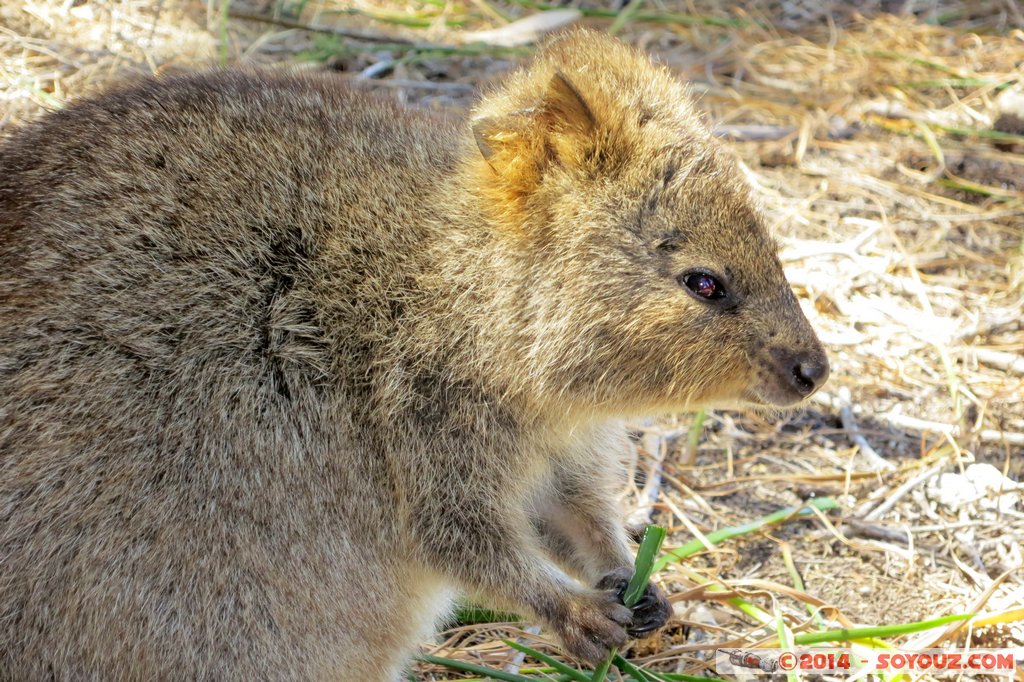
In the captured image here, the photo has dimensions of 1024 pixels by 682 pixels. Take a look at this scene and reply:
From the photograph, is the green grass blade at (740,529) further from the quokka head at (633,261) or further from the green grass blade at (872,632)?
the quokka head at (633,261)

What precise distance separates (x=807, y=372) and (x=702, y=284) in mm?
399

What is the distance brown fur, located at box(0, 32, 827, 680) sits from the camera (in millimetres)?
2881

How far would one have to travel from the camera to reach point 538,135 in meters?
3.23

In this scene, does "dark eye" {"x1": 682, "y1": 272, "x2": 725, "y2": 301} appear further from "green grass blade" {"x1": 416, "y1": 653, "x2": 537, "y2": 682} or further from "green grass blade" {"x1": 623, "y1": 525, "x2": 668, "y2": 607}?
"green grass blade" {"x1": 416, "y1": 653, "x2": 537, "y2": 682}

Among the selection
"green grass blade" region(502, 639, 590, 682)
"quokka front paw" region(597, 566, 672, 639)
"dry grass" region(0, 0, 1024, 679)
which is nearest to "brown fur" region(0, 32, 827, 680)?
"quokka front paw" region(597, 566, 672, 639)

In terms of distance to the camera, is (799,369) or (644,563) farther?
(644,563)

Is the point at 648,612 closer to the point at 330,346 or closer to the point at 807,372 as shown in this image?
the point at 807,372

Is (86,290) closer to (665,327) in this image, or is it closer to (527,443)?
(527,443)

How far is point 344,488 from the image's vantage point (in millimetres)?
3166

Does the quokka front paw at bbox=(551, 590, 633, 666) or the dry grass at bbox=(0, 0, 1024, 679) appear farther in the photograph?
the dry grass at bbox=(0, 0, 1024, 679)

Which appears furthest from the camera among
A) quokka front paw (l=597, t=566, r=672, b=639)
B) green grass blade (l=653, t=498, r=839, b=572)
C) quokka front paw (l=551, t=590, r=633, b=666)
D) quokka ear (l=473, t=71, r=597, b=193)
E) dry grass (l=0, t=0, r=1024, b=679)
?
dry grass (l=0, t=0, r=1024, b=679)

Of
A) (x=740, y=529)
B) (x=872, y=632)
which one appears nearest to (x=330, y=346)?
(x=740, y=529)

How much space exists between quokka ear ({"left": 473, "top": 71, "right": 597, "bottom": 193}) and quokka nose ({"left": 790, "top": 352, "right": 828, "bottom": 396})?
875 millimetres

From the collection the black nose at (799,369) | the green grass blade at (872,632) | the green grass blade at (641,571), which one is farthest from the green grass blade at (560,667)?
the black nose at (799,369)
